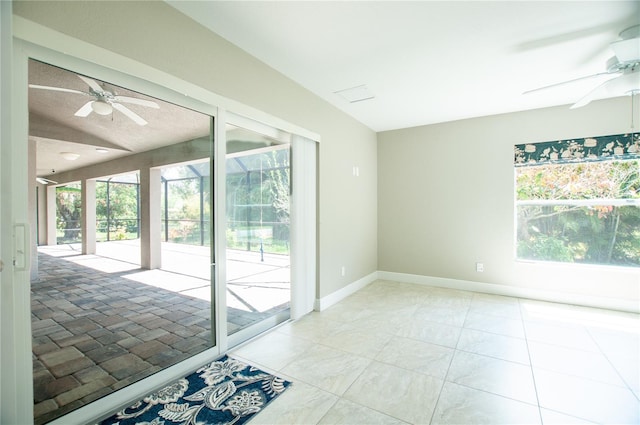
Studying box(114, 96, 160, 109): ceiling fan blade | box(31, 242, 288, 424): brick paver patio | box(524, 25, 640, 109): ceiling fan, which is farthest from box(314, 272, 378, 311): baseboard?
box(524, 25, 640, 109): ceiling fan

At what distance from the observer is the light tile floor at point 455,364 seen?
187cm

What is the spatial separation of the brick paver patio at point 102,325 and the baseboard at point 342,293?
104 cm

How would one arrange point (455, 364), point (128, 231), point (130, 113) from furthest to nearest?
point (455, 364) → point (128, 231) → point (130, 113)

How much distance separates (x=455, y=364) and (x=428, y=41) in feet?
9.10

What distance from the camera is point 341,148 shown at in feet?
13.7

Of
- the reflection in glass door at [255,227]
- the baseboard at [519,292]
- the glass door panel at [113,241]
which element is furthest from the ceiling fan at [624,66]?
the glass door panel at [113,241]

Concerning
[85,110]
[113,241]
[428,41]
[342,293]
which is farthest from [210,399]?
[428,41]

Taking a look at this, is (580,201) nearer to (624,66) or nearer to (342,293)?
(624,66)

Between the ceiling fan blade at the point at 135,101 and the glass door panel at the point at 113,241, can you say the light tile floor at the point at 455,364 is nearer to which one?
the glass door panel at the point at 113,241

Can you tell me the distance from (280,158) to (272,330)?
1.94 meters

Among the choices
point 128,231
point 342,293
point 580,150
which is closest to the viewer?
point 128,231

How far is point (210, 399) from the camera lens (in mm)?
1972

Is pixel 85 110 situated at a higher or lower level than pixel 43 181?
higher

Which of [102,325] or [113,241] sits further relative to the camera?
[102,325]
